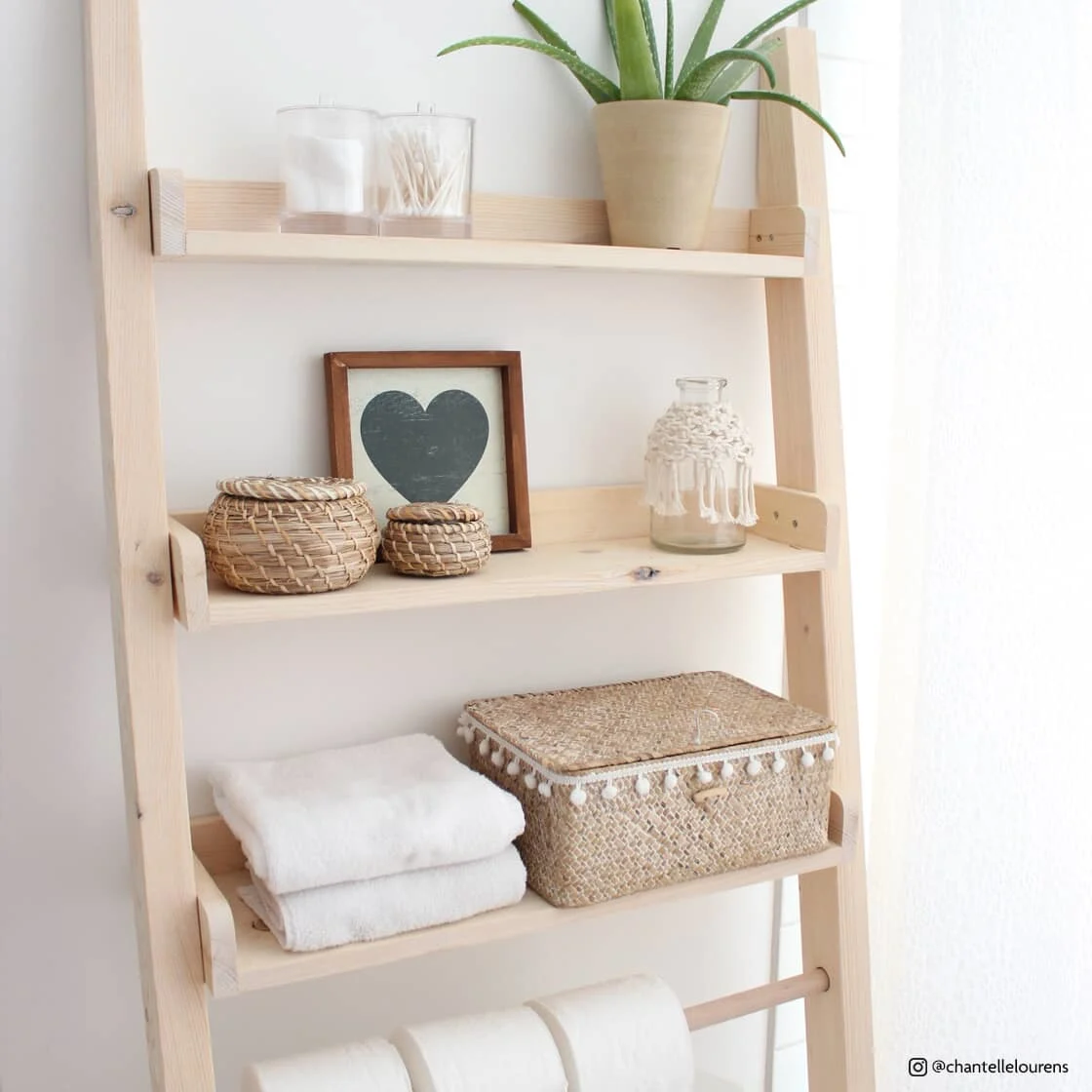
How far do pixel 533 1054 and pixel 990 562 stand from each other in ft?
2.27

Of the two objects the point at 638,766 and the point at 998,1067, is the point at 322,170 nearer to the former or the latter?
the point at 638,766

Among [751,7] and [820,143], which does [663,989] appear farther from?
[751,7]

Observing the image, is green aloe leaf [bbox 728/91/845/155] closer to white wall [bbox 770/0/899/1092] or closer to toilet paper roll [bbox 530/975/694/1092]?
white wall [bbox 770/0/899/1092]

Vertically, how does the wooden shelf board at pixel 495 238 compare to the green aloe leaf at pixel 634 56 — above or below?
below

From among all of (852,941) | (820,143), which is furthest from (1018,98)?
(852,941)

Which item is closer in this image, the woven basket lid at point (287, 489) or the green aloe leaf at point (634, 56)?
the woven basket lid at point (287, 489)

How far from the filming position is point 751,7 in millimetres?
1295

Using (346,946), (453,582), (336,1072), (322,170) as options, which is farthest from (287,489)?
(336,1072)

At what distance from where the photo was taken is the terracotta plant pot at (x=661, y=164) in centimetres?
113

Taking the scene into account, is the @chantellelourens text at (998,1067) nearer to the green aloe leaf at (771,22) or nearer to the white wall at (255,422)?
the white wall at (255,422)

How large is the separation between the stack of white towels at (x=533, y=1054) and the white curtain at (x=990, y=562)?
1.31ft

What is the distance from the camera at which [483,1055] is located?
1.05 m

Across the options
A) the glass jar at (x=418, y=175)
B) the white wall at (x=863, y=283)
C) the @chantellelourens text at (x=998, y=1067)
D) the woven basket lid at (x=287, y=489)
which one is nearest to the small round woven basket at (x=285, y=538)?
the woven basket lid at (x=287, y=489)

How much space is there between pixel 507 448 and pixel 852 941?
63cm
